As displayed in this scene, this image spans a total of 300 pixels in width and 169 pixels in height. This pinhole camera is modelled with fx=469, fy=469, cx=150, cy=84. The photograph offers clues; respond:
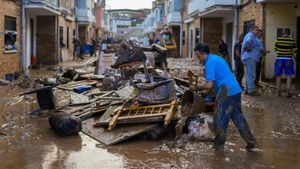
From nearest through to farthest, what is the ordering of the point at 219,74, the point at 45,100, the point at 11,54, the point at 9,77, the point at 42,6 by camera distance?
the point at 219,74 → the point at 45,100 → the point at 9,77 → the point at 11,54 → the point at 42,6

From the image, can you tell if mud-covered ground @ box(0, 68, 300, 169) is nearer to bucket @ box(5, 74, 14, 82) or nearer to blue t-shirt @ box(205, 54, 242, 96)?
blue t-shirt @ box(205, 54, 242, 96)

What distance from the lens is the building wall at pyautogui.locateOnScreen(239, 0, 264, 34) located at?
17.1 meters

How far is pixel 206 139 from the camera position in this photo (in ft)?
25.2

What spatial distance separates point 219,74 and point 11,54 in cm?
1366

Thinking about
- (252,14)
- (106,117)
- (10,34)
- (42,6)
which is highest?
(42,6)

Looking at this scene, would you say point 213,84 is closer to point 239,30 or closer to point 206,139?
point 206,139

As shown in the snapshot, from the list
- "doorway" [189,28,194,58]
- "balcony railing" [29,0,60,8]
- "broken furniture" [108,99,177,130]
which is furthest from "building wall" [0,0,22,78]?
"doorway" [189,28,194,58]

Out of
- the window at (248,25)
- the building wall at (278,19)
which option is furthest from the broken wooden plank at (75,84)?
the window at (248,25)

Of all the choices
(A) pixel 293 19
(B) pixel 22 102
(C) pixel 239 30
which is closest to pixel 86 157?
(B) pixel 22 102

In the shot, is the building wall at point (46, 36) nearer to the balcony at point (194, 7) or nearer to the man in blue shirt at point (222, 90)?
the balcony at point (194, 7)

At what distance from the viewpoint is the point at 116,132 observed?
26.2 ft

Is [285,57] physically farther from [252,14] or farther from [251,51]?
[252,14]

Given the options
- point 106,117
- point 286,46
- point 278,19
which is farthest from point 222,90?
point 278,19

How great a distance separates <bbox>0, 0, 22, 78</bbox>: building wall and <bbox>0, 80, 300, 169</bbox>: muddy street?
27.8 ft
